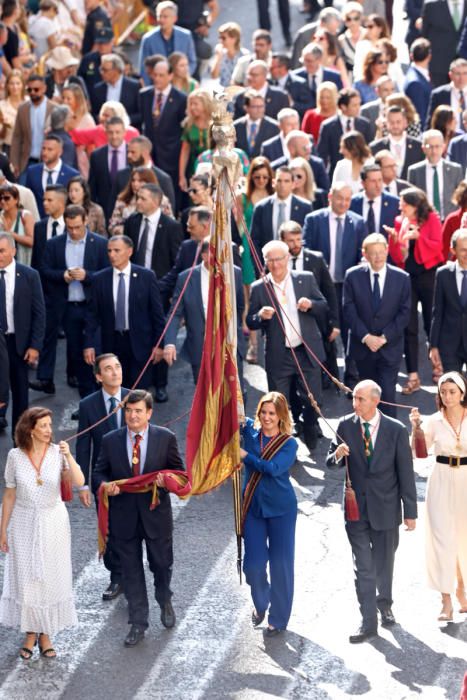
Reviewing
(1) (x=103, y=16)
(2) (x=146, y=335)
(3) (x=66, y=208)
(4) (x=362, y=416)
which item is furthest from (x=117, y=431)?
(1) (x=103, y=16)

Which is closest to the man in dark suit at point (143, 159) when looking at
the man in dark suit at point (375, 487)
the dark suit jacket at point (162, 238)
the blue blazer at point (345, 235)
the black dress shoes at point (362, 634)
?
the dark suit jacket at point (162, 238)

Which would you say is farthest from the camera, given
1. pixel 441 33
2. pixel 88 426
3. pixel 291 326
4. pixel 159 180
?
pixel 441 33

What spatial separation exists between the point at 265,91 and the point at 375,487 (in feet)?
33.9

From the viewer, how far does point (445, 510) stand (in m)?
13.3

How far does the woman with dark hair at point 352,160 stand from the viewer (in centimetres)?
1922

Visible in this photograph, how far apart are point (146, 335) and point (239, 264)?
1.33m

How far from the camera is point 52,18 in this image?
84.5 feet

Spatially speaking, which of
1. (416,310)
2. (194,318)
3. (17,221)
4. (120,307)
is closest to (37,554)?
(194,318)

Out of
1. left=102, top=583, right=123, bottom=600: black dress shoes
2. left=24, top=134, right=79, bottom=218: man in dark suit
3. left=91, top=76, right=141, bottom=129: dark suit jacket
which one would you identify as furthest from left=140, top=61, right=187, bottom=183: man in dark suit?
left=102, top=583, right=123, bottom=600: black dress shoes

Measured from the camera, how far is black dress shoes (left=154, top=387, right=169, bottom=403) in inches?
711

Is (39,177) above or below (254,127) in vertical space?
below

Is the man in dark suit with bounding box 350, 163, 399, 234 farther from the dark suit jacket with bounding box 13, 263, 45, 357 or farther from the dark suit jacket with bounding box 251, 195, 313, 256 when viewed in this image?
the dark suit jacket with bounding box 13, 263, 45, 357

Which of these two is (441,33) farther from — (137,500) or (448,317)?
(137,500)

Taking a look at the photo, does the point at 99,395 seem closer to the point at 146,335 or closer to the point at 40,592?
the point at 40,592
